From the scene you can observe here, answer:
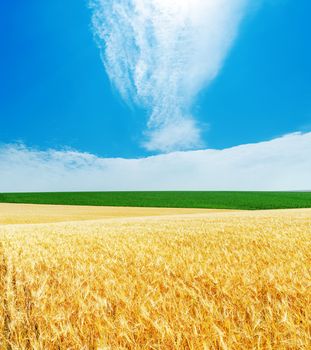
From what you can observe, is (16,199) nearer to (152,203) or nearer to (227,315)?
(152,203)

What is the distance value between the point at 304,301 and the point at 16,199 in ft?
238

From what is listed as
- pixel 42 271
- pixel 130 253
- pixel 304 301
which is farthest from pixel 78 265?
pixel 304 301

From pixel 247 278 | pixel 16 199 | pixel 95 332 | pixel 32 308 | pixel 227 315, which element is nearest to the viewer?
pixel 95 332

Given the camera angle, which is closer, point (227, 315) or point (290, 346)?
point (290, 346)

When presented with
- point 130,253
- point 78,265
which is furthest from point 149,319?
point 130,253

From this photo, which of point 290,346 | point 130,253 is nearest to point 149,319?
point 290,346

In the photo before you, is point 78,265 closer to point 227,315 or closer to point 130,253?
point 130,253

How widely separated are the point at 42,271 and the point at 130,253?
1720 mm

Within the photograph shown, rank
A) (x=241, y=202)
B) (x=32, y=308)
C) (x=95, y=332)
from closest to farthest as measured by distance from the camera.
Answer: (x=95, y=332) → (x=32, y=308) → (x=241, y=202)

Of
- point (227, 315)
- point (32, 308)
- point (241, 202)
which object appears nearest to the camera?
point (227, 315)

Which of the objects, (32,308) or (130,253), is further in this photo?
(130,253)

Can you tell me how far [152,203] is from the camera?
6150 cm

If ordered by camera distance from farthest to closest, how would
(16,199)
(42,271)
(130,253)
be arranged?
(16,199) < (130,253) < (42,271)

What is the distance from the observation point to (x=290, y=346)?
2.27m
